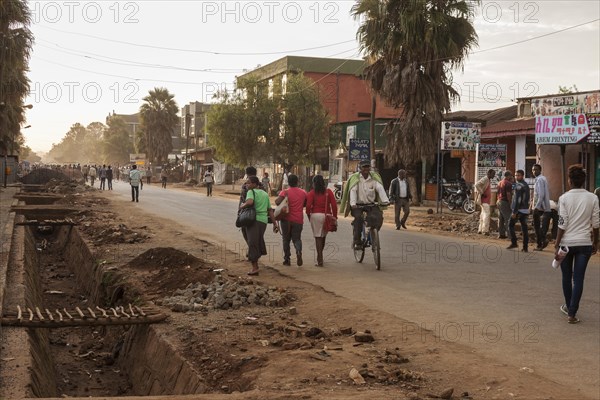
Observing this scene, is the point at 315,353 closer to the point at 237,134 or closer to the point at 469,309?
the point at 469,309

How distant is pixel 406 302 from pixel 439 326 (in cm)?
152

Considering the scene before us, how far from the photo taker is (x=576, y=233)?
8.41m

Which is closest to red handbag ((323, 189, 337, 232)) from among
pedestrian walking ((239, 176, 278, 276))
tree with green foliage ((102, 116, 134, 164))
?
pedestrian walking ((239, 176, 278, 276))

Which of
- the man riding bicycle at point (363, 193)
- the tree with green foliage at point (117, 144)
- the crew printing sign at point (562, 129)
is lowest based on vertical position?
the man riding bicycle at point (363, 193)

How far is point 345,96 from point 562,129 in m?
34.8

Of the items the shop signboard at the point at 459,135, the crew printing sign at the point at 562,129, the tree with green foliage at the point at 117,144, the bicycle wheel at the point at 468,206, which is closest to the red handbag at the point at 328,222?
the crew printing sign at the point at 562,129

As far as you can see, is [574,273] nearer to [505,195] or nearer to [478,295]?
[478,295]

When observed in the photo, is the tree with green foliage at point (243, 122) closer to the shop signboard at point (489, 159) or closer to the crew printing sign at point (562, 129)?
the shop signboard at point (489, 159)

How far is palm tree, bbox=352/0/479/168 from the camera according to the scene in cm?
3050

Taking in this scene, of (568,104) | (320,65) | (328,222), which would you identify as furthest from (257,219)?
(320,65)

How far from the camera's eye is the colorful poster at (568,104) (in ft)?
73.3

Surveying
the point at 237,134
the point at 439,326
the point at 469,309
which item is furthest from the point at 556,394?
the point at 237,134

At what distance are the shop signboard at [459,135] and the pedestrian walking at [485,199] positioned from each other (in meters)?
5.03

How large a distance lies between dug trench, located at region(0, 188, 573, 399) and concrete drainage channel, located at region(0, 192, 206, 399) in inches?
0.9
